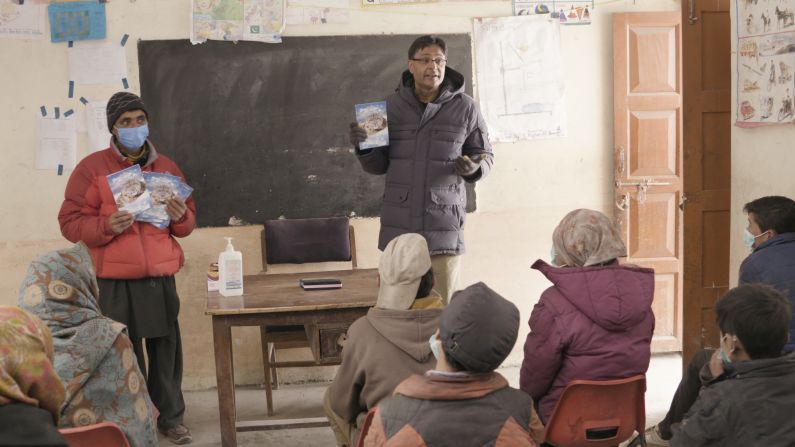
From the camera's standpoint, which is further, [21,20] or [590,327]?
[21,20]

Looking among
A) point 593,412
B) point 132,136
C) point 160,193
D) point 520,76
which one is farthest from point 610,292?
point 520,76

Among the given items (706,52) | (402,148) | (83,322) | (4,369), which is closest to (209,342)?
(402,148)

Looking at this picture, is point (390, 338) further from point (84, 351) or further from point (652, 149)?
point (652, 149)

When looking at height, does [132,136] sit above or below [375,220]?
above

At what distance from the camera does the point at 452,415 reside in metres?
2.05

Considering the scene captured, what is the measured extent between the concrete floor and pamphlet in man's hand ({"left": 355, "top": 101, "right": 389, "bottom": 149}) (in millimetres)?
1472

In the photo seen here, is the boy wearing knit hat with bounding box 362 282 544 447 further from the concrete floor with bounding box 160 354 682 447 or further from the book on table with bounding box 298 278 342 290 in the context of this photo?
the concrete floor with bounding box 160 354 682 447

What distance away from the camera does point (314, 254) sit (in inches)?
197

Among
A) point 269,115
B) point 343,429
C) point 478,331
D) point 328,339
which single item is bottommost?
point 343,429

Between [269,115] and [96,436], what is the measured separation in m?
3.07

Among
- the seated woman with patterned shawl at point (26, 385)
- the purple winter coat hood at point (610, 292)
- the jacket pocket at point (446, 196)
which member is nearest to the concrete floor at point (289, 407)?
the jacket pocket at point (446, 196)

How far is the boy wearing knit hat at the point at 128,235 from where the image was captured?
13.6 feet

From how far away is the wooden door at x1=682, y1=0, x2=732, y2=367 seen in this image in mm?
4594

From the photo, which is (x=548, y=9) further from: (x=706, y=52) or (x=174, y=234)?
(x=174, y=234)
